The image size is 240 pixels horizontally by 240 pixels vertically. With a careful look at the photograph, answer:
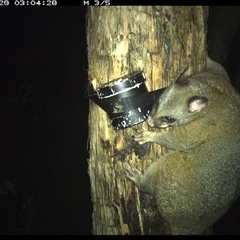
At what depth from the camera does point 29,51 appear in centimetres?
991

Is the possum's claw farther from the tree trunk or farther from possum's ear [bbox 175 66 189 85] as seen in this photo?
possum's ear [bbox 175 66 189 85]

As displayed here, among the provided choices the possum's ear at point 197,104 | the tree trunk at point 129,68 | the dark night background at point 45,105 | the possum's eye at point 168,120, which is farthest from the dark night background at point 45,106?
the tree trunk at point 129,68

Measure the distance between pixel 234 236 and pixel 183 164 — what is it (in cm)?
609

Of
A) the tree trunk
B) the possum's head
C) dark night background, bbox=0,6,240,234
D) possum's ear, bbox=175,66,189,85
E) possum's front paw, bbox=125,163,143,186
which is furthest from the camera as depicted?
dark night background, bbox=0,6,240,234

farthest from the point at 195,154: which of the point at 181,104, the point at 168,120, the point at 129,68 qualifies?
the point at 129,68

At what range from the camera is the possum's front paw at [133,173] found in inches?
120

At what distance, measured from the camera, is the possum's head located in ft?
11.4

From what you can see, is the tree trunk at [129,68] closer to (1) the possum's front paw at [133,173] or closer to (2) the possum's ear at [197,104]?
(1) the possum's front paw at [133,173]

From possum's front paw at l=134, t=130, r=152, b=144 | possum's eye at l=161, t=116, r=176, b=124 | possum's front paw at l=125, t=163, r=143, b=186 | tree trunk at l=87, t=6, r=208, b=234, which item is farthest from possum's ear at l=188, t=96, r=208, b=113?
possum's front paw at l=125, t=163, r=143, b=186

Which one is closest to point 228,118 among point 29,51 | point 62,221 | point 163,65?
point 163,65

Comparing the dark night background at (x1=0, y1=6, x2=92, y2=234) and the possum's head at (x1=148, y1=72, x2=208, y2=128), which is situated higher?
the dark night background at (x1=0, y1=6, x2=92, y2=234)

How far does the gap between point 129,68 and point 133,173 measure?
1.16 m

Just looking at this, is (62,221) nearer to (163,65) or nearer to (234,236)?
(234,236)

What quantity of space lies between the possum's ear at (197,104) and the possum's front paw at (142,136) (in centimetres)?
82
